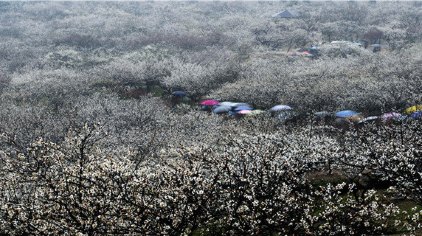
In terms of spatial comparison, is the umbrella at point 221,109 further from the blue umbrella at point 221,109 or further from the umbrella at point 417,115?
the umbrella at point 417,115

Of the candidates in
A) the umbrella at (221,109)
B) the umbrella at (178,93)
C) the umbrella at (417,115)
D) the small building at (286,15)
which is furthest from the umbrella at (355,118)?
the small building at (286,15)

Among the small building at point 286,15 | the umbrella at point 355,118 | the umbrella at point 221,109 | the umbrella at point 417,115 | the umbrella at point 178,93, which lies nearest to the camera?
the umbrella at point 417,115

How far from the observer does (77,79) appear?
57.1 metres

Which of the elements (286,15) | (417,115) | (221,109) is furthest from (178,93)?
(286,15)

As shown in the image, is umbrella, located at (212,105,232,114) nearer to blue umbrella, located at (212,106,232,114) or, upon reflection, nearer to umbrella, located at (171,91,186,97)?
blue umbrella, located at (212,106,232,114)

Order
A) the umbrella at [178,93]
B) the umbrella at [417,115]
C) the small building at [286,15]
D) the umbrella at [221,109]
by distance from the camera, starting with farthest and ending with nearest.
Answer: the small building at [286,15] → the umbrella at [178,93] → the umbrella at [221,109] → the umbrella at [417,115]

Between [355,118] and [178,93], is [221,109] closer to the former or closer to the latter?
[178,93]

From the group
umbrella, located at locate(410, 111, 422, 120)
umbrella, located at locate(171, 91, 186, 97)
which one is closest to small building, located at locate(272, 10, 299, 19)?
umbrella, located at locate(171, 91, 186, 97)

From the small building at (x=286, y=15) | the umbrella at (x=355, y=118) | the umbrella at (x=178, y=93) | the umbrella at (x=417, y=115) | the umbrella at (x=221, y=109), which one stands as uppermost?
the umbrella at (x=417, y=115)

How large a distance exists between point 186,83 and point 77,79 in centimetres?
1513

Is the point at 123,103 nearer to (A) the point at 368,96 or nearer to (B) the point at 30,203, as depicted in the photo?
(A) the point at 368,96

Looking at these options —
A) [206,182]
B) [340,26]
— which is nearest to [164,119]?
[206,182]

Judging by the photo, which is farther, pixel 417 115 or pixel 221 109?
pixel 221 109

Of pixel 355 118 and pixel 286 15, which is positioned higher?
pixel 355 118
